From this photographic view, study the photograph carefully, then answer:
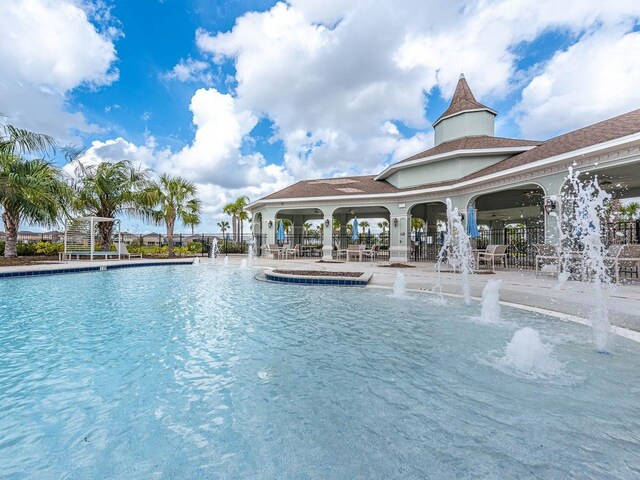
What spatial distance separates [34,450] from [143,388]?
0.88 m

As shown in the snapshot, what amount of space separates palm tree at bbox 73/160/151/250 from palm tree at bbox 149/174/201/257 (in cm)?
65

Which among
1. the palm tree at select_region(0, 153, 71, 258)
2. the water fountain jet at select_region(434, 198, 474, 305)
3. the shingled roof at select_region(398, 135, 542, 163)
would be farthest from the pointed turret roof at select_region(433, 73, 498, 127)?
the palm tree at select_region(0, 153, 71, 258)

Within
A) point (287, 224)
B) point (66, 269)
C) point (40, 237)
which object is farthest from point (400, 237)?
point (40, 237)

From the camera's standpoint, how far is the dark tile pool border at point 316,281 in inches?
345

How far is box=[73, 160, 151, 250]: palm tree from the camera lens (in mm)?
19047

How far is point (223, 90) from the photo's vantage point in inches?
690

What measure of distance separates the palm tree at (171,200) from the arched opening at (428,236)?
15.3m

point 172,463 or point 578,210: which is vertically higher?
point 578,210

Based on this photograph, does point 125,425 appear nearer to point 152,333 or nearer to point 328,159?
point 152,333

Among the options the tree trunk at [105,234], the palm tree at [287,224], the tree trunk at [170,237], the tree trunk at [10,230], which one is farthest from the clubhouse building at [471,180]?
the tree trunk at [10,230]

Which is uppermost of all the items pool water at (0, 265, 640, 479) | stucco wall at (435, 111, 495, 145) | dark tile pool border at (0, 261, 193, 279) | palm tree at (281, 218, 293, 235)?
stucco wall at (435, 111, 495, 145)

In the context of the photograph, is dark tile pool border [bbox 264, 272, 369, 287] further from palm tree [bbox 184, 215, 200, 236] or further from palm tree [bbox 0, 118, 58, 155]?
palm tree [bbox 184, 215, 200, 236]

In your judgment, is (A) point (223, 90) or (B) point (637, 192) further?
(A) point (223, 90)

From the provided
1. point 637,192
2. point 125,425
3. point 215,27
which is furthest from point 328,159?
point 125,425
